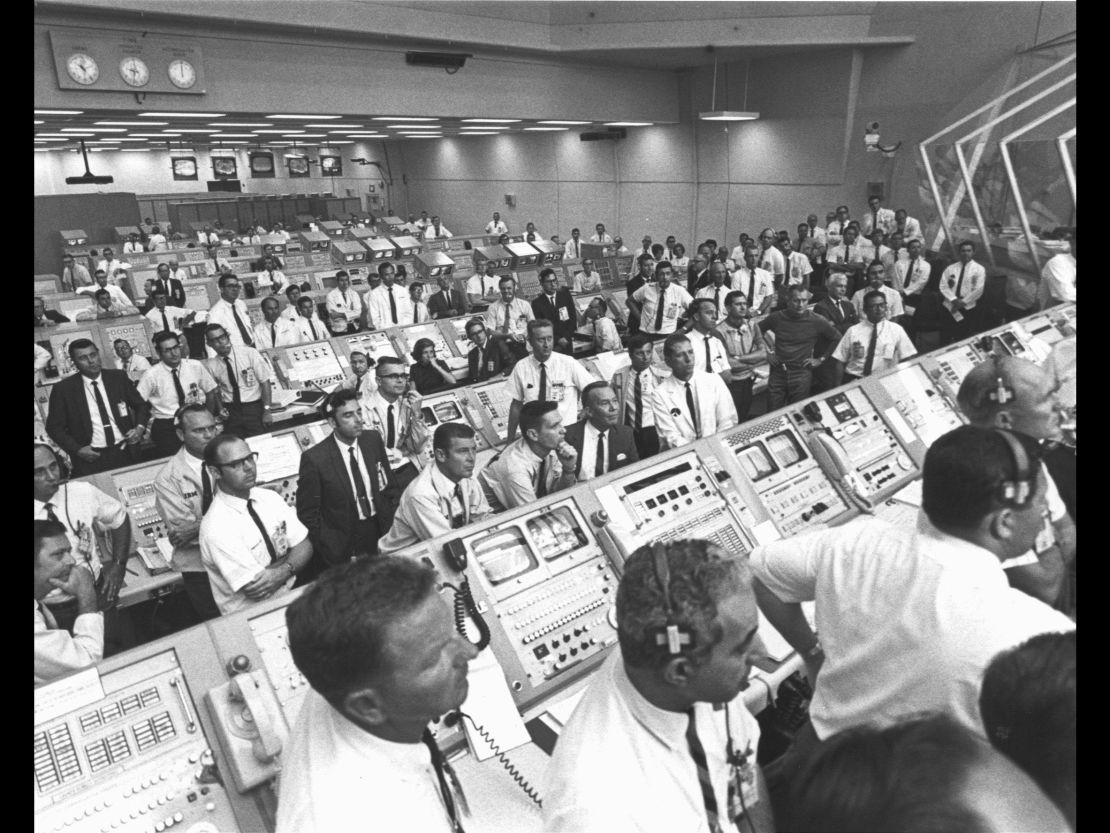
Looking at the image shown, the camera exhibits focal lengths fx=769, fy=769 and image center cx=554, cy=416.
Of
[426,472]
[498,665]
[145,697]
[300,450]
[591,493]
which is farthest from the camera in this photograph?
[300,450]

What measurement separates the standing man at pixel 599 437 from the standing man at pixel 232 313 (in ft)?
13.7

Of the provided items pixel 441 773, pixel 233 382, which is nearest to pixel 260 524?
pixel 441 773

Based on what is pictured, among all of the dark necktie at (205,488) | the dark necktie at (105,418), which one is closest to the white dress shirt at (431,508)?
the dark necktie at (205,488)

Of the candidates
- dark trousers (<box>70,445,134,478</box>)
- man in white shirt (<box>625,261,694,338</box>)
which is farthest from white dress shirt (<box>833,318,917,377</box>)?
dark trousers (<box>70,445,134,478</box>)

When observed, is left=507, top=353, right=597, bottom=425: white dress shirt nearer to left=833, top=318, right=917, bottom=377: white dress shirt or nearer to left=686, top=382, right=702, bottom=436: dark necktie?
left=686, top=382, right=702, bottom=436: dark necktie

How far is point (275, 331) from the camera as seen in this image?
6.92 metres

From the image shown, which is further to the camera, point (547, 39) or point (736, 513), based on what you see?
point (547, 39)

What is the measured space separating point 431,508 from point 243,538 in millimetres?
664

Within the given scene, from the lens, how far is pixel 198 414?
11.2 ft

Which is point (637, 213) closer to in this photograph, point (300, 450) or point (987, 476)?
point (300, 450)

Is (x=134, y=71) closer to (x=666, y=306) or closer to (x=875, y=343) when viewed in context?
(x=666, y=306)

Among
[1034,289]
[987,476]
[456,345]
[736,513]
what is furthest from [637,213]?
[987,476]

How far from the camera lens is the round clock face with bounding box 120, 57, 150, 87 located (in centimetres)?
810

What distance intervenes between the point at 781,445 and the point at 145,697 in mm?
2370
